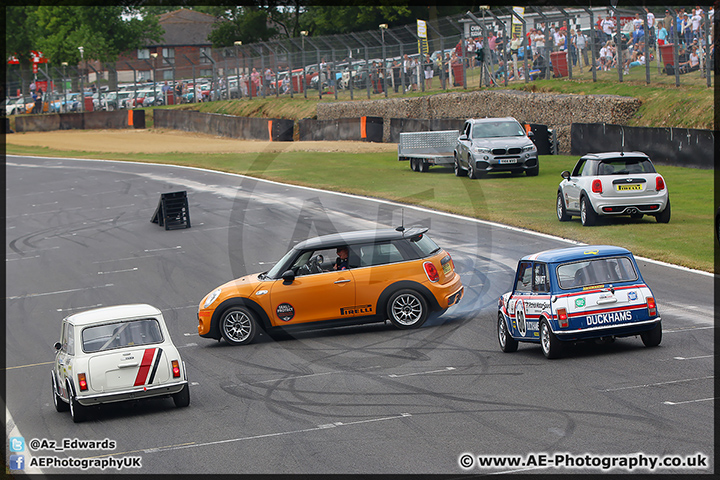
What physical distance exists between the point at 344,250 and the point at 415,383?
362 centimetres

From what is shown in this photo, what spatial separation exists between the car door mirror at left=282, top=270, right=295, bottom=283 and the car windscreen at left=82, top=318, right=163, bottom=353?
327 centimetres

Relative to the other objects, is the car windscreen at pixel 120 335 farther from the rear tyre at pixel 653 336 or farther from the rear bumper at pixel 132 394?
the rear tyre at pixel 653 336

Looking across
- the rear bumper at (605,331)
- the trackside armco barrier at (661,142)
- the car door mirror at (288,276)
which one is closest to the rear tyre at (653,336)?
the rear bumper at (605,331)

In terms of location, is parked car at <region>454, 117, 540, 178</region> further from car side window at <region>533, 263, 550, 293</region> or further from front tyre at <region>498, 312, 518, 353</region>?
car side window at <region>533, 263, 550, 293</region>

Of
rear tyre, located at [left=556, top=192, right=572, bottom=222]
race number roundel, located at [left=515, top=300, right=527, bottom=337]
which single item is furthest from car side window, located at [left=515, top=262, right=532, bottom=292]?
rear tyre, located at [left=556, top=192, right=572, bottom=222]

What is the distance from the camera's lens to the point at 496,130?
30.4m

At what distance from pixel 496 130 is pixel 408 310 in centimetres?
1842

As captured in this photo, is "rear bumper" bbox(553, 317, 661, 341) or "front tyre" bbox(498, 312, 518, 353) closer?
"rear bumper" bbox(553, 317, 661, 341)

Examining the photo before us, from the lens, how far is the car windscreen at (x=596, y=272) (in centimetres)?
1051

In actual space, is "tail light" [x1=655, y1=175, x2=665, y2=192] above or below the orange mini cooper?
above

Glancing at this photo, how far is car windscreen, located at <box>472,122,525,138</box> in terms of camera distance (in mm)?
30422

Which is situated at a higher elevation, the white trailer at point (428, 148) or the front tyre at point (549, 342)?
the white trailer at point (428, 148)

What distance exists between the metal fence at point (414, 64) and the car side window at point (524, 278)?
20.4 metres

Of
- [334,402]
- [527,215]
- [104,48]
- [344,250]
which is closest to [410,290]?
[344,250]
